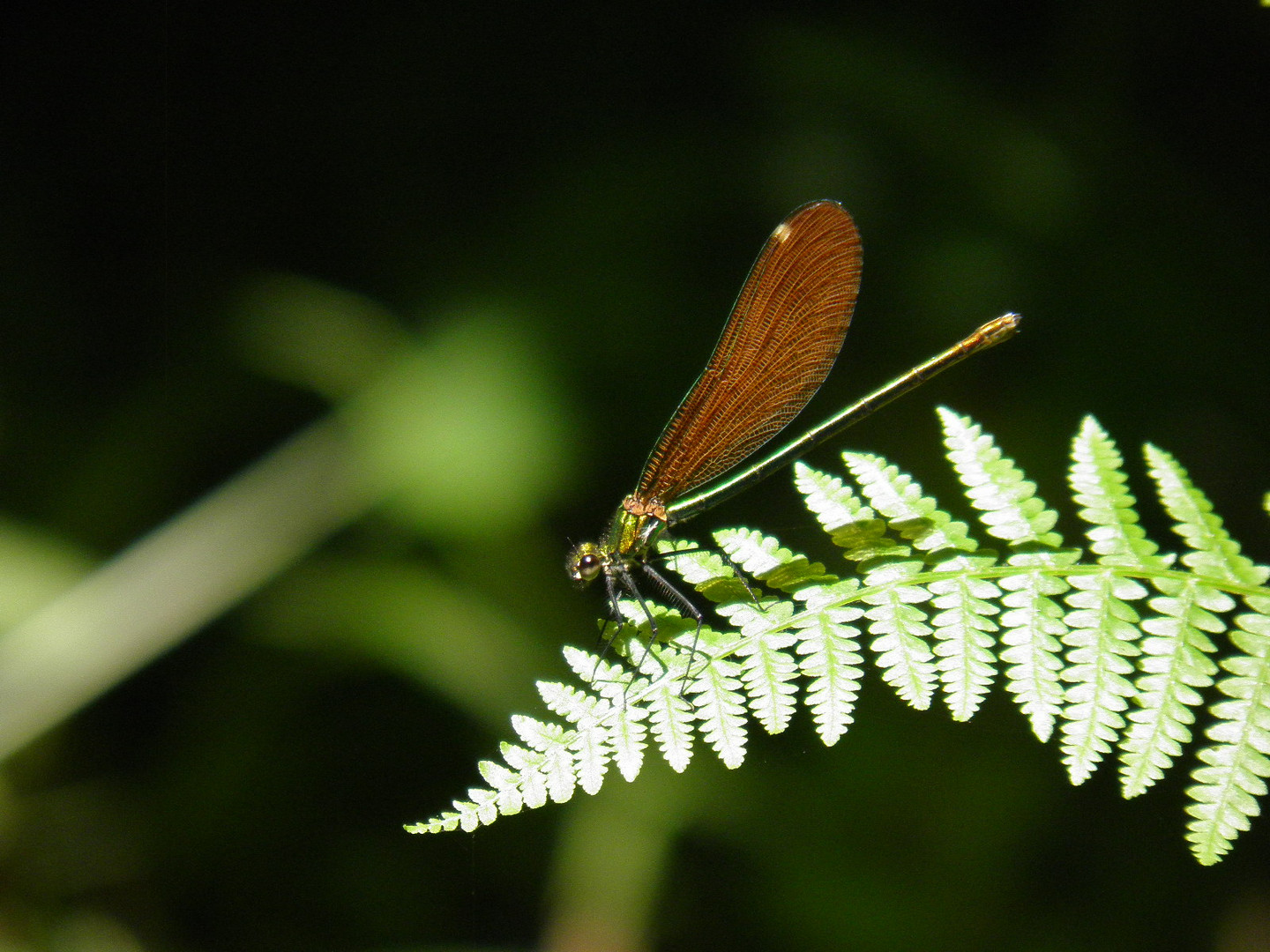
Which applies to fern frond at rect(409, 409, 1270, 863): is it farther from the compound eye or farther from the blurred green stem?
the blurred green stem

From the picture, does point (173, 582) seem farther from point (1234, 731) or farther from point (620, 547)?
point (1234, 731)

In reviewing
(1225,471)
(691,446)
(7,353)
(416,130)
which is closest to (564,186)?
(416,130)

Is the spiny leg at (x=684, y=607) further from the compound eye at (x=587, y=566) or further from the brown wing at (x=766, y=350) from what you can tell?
the brown wing at (x=766, y=350)

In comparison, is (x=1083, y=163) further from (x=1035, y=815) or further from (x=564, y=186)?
(x=1035, y=815)

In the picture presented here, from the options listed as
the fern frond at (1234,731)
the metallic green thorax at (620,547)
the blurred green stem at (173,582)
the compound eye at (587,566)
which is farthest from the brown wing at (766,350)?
the blurred green stem at (173,582)

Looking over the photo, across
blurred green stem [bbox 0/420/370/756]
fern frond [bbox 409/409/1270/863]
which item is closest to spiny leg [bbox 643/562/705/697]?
fern frond [bbox 409/409/1270/863]

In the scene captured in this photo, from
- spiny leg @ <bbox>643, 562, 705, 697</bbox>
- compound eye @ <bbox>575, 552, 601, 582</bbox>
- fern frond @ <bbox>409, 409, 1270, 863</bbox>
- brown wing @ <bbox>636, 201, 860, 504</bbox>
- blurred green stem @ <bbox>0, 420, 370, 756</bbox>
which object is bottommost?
fern frond @ <bbox>409, 409, 1270, 863</bbox>
